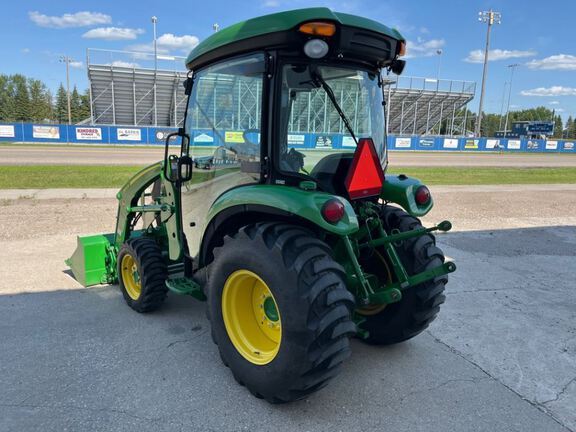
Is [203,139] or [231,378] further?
[203,139]

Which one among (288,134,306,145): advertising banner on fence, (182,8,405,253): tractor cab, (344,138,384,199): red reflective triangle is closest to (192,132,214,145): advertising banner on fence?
(182,8,405,253): tractor cab

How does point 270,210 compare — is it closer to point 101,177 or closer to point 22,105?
point 101,177

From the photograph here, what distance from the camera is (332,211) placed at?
2.62 metres

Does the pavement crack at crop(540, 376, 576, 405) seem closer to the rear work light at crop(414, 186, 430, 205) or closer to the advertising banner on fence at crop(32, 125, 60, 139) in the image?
the rear work light at crop(414, 186, 430, 205)

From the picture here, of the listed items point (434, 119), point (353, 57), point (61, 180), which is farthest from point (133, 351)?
point (434, 119)

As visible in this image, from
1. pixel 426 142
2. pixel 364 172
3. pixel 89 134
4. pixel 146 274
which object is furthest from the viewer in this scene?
pixel 426 142

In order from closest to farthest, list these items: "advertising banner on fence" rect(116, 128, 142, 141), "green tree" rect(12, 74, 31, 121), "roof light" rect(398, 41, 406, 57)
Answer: "roof light" rect(398, 41, 406, 57) → "advertising banner on fence" rect(116, 128, 142, 141) → "green tree" rect(12, 74, 31, 121)

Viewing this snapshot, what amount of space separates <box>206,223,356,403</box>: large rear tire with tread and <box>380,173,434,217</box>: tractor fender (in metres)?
1.17

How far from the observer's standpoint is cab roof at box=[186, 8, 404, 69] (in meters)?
2.69

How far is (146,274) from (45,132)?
32.2m

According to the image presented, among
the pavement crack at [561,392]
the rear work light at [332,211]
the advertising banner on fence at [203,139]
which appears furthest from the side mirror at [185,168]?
the pavement crack at [561,392]

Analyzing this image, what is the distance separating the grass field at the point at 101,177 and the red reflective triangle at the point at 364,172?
10.7 m

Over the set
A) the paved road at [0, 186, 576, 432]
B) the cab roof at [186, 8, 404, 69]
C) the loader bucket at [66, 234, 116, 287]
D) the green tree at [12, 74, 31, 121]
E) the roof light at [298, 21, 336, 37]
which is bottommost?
the paved road at [0, 186, 576, 432]

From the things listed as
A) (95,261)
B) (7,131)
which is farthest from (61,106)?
(95,261)
